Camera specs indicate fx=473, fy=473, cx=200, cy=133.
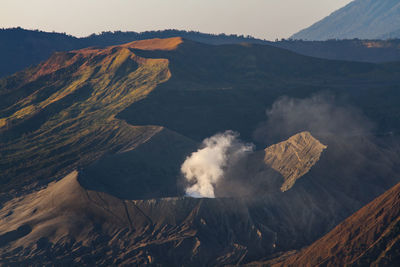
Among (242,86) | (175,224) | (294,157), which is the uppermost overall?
(294,157)

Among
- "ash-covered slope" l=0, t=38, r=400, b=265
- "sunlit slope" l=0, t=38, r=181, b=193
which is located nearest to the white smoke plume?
"ash-covered slope" l=0, t=38, r=400, b=265

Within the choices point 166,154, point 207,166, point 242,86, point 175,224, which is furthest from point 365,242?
point 242,86

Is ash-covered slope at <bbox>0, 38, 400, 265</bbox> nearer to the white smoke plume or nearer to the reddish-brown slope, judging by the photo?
the white smoke plume

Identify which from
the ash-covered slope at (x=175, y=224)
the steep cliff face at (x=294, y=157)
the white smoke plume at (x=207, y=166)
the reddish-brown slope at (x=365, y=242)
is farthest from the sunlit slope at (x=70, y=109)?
the reddish-brown slope at (x=365, y=242)

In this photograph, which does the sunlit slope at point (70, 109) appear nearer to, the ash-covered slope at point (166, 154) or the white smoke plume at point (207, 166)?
the ash-covered slope at point (166, 154)

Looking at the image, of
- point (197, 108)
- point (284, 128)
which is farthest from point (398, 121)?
point (197, 108)

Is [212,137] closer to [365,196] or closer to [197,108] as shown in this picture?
[197,108]

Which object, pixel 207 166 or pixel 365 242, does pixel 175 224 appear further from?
pixel 365 242

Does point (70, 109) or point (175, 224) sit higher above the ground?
point (175, 224)
